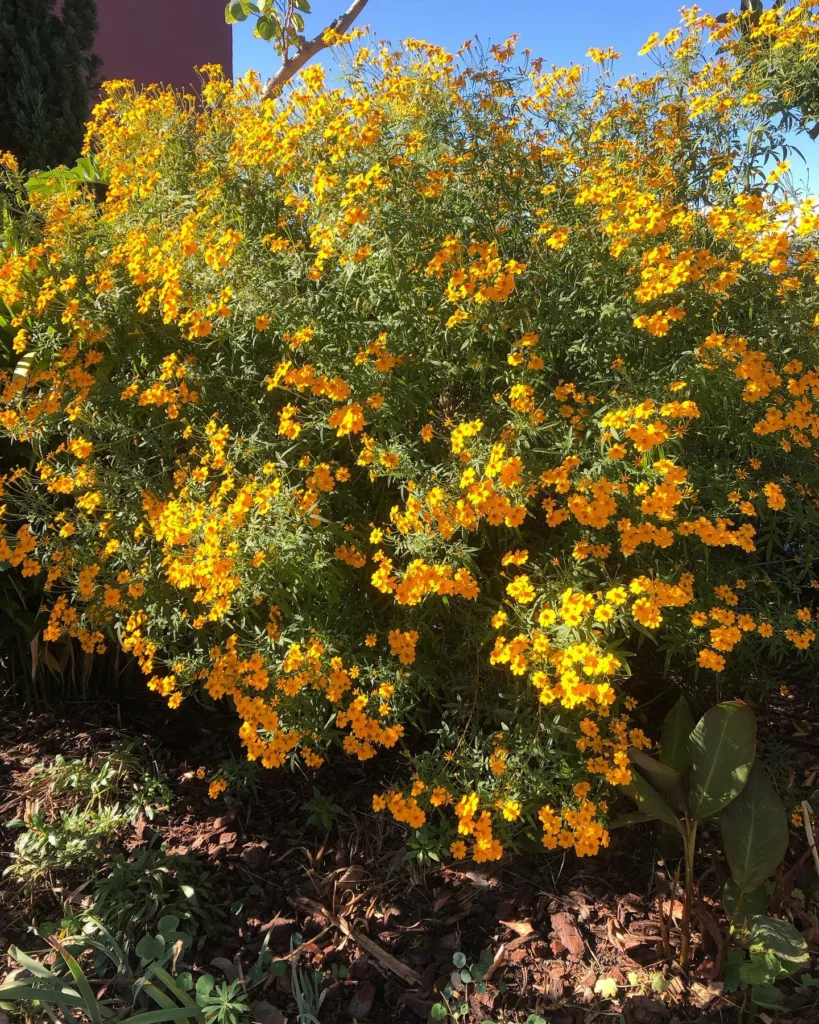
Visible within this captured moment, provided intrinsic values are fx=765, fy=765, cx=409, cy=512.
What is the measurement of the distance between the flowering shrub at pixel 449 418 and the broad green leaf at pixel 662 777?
71 millimetres

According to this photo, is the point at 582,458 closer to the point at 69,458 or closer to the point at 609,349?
the point at 609,349

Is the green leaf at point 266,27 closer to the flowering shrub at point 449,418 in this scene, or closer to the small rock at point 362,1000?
the flowering shrub at point 449,418

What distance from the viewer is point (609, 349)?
7.66ft

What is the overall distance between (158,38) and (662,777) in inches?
505

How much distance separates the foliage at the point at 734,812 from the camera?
1956 millimetres

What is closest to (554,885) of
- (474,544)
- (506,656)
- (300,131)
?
(506,656)

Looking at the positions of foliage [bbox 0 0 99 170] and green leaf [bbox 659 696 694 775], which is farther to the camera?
foliage [bbox 0 0 99 170]

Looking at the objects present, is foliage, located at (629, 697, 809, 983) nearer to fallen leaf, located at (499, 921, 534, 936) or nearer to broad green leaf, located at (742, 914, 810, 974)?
broad green leaf, located at (742, 914, 810, 974)

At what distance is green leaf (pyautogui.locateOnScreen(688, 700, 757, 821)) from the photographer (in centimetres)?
211

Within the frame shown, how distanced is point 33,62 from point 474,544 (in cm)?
968

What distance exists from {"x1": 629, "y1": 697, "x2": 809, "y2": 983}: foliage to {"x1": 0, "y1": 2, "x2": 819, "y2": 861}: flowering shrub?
0.16 m

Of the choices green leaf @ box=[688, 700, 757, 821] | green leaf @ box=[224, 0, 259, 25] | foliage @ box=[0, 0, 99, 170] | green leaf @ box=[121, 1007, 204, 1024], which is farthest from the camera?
foliage @ box=[0, 0, 99, 170]

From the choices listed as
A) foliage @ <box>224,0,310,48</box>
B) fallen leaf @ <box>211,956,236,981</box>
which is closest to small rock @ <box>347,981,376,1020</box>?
fallen leaf @ <box>211,956,236,981</box>

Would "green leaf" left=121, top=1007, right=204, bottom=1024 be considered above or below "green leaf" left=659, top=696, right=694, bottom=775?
below
